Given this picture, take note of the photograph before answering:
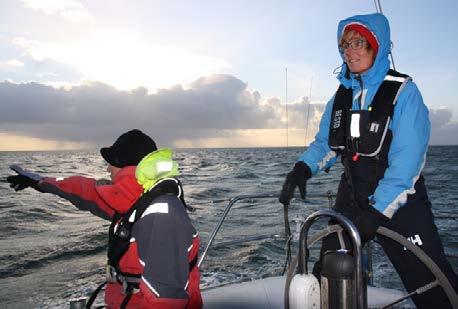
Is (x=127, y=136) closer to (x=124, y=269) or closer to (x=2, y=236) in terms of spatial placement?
(x=124, y=269)

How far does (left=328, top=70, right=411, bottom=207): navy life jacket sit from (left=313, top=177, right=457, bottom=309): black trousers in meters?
0.22

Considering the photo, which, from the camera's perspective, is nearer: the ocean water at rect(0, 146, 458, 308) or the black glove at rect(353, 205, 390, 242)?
the black glove at rect(353, 205, 390, 242)

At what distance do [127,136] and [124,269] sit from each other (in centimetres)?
75

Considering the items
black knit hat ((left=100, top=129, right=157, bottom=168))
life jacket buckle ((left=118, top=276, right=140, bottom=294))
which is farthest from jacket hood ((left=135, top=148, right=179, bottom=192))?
life jacket buckle ((left=118, top=276, right=140, bottom=294))

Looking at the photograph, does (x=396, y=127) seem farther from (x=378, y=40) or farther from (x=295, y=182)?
(x=295, y=182)

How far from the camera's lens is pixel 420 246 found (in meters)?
2.15

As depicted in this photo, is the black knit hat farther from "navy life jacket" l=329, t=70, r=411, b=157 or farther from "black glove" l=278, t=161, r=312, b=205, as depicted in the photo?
"navy life jacket" l=329, t=70, r=411, b=157

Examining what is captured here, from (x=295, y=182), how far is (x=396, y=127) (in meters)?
0.67

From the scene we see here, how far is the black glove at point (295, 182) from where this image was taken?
2.49 meters

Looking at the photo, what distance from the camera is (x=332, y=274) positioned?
1627mm

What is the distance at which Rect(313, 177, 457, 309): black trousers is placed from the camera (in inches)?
82.7

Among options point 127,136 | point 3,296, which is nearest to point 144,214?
point 127,136

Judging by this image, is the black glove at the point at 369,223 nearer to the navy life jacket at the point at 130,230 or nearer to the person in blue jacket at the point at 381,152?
the person in blue jacket at the point at 381,152

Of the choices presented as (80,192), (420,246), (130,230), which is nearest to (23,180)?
(80,192)
